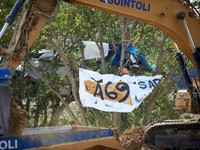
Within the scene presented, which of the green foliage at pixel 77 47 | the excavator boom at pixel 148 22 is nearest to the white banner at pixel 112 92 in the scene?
the green foliage at pixel 77 47

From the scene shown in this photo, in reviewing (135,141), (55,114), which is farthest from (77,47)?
(135,141)

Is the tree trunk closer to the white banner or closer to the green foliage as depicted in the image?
the green foliage

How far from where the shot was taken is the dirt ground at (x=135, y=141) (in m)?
6.30

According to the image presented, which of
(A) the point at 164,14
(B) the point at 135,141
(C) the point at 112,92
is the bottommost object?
(B) the point at 135,141

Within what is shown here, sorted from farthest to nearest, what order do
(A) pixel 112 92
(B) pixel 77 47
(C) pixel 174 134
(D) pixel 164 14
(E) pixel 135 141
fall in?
1. (B) pixel 77 47
2. (A) pixel 112 92
3. (E) pixel 135 141
4. (C) pixel 174 134
5. (D) pixel 164 14

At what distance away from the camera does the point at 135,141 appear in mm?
6473

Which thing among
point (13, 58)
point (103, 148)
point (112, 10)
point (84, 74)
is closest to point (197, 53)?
point (112, 10)

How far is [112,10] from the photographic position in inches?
217

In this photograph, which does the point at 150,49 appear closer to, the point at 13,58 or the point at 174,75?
the point at 174,75

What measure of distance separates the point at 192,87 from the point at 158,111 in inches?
383

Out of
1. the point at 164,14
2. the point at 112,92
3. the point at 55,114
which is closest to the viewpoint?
the point at 164,14

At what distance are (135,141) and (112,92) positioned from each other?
11.7 feet

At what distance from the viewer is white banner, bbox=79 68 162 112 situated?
9750mm

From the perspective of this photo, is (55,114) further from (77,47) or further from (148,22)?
(148,22)
